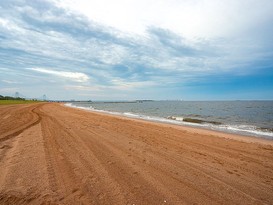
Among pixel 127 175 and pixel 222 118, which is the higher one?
pixel 127 175

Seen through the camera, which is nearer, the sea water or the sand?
the sand

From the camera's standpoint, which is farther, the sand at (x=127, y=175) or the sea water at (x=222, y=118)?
the sea water at (x=222, y=118)

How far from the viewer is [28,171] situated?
18.4 ft

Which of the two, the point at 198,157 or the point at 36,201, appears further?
the point at 198,157

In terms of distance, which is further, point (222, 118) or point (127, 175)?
point (222, 118)

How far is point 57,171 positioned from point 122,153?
109 inches

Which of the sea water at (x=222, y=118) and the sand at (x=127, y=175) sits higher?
the sand at (x=127, y=175)

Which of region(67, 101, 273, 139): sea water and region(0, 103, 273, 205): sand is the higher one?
region(0, 103, 273, 205): sand

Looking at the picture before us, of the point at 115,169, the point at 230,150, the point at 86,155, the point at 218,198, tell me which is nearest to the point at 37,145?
the point at 86,155

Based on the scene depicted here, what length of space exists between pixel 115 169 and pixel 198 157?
11.5 ft

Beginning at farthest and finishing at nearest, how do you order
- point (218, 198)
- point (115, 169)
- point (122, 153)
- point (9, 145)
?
point (9, 145), point (122, 153), point (115, 169), point (218, 198)

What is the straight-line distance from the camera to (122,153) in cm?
787

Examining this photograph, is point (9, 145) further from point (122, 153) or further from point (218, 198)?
point (218, 198)

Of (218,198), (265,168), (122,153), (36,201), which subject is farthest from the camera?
(122,153)
